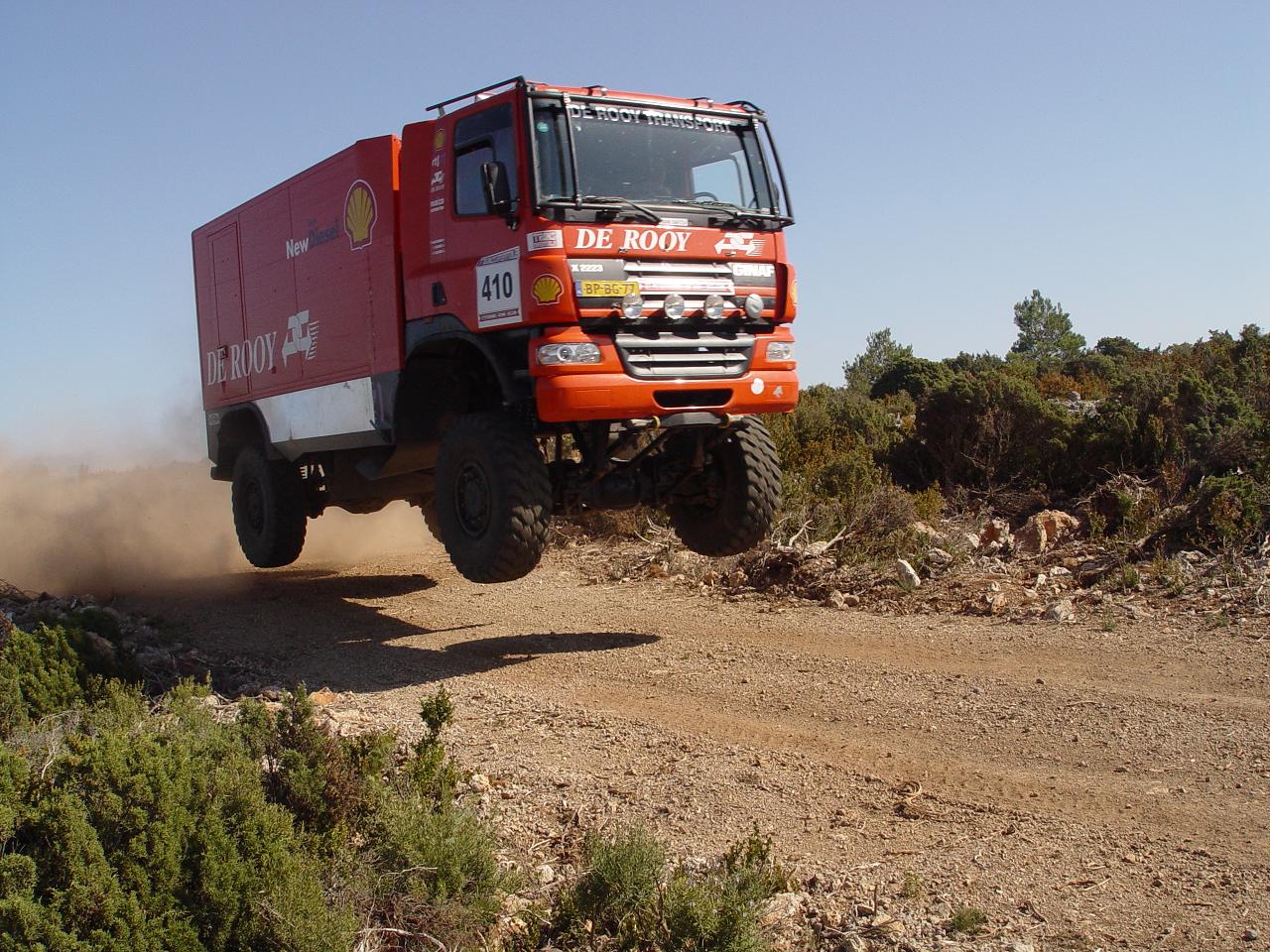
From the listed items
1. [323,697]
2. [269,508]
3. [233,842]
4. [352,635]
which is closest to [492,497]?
[323,697]

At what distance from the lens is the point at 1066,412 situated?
1285 centimetres

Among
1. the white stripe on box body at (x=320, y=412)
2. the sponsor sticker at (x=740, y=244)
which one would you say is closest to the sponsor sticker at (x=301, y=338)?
the white stripe on box body at (x=320, y=412)

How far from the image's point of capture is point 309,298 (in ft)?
32.6

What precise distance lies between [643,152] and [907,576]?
13.6ft

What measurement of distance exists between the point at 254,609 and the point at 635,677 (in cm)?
481

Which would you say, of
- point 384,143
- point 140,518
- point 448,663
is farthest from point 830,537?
point 140,518

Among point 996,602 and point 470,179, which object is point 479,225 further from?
point 996,602

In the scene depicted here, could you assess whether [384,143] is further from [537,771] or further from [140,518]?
[140,518]

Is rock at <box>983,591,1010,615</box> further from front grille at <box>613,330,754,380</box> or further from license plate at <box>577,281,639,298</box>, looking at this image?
license plate at <box>577,281,639,298</box>

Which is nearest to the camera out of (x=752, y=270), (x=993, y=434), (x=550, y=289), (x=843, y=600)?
(x=550, y=289)

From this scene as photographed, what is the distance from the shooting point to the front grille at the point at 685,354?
24.4 feet

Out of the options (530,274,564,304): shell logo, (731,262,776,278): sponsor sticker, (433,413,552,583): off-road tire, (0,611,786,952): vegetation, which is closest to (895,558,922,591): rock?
(731,262,776,278): sponsor sticker

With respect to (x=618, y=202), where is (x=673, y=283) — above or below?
below

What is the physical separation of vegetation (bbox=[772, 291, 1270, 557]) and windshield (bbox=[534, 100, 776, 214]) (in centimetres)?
383
